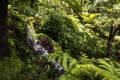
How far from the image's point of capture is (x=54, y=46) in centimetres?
374

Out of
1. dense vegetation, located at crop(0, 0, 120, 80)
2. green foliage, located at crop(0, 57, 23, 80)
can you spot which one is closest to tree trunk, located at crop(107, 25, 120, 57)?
dense vegetation, located at crop(0, 0, 120, 80)

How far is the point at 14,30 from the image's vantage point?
12.2ft

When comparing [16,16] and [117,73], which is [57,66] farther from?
[16,16]

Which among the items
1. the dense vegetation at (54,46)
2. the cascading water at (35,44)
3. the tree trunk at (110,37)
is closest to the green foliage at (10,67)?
the dense vegetation at (54,46)

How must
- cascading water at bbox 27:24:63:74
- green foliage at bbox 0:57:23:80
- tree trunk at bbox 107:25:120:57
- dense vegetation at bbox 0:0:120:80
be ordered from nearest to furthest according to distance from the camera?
dense vegetation at bbox 0:0:120:80
green foliage at bbox 0:57:23:80
cascading water at bbox 27:24:63:74
tree trunk at bbox 107:25:120:57

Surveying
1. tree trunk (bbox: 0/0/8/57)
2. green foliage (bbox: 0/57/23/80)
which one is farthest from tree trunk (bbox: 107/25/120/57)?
tree trunk (bbox: 0/0/8/57)

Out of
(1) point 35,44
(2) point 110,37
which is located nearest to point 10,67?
(1) point 35,44

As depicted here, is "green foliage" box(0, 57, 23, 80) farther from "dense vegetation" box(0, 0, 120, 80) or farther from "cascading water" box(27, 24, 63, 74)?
"cascading water" box(27, 24, 63, 74)

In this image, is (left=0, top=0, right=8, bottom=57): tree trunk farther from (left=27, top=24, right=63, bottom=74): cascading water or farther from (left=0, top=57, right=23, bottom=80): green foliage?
(left=27, top=24, right=63, bottom=74): cascading water

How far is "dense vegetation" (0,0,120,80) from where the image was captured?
2.59m

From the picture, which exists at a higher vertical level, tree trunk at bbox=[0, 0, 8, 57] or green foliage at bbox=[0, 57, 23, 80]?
tree trunk at bbox=[0, 0, 8, 57]

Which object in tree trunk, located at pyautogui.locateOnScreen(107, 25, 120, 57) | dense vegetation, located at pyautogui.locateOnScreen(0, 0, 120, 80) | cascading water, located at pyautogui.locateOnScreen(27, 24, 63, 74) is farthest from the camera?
tree trunk, located at pyautogui.locateOnScreen(107, 25, 120, 57)

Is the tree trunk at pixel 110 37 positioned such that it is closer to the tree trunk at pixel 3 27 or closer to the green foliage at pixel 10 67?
the green foliage at pixel 10 67

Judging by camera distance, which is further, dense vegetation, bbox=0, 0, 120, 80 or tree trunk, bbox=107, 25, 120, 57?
tree trunk, bbox=107, 25, 120, 57
